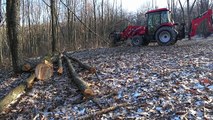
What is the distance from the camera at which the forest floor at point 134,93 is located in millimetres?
5914

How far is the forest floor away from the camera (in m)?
5.91

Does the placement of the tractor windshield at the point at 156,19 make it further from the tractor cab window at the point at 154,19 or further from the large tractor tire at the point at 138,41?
A: the large tractor tire at the point at 138,41

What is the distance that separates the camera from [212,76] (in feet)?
25.4

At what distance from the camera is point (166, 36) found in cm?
1606

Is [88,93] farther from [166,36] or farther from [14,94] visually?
[166,36]

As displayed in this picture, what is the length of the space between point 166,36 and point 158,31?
530 millimetres

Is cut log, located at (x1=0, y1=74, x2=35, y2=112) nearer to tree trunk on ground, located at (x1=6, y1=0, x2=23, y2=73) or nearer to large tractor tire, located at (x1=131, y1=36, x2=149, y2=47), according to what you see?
tree trunk on ground, located at (x1=6, y1=0, x2=23, y2=73)

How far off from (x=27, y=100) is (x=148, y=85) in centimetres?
315

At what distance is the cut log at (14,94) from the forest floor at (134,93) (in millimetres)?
176

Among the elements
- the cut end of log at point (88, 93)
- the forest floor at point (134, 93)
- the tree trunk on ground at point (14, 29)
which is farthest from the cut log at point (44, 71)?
the cut end of log at point (88, 93)

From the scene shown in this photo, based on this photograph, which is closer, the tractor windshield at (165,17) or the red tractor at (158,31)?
the red tractor at (158,31)

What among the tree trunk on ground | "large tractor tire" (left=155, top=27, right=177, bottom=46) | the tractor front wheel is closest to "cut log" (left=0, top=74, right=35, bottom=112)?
the tree trunk on ground

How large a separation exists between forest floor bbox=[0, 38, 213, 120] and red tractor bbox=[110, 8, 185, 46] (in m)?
6.25

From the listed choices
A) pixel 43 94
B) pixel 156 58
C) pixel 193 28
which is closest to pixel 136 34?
pixel 193 28
